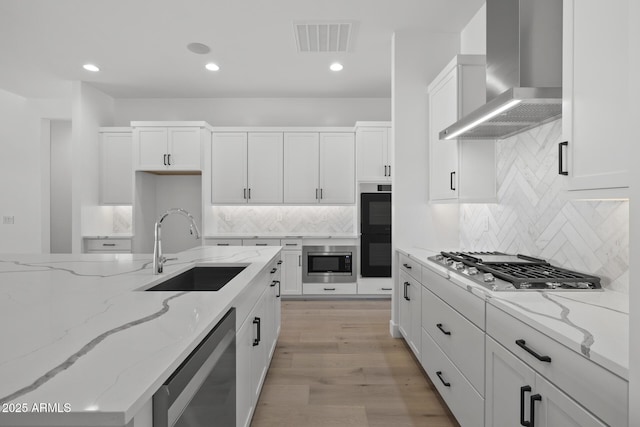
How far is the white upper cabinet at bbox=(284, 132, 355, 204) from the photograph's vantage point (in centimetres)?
504

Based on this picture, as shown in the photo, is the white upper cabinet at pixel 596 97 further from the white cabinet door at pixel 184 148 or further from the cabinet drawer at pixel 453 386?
the white cabinet door at pixel 184 148

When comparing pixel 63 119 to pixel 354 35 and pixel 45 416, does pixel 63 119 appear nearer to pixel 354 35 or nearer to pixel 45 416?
pixel 354 35

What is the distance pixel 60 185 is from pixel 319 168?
186 inches

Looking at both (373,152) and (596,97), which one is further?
(373,152)

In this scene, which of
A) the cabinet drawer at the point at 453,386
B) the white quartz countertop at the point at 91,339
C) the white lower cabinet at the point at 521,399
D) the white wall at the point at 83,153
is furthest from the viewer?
the white wall at the point at 83,153

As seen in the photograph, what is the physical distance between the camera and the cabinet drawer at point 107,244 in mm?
4880

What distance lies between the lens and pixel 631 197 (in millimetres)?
867

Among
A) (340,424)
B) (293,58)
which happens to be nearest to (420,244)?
(340,424)

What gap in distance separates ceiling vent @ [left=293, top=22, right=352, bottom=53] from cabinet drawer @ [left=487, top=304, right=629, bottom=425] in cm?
299

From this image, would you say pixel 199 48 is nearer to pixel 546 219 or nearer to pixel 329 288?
pixel 329 288

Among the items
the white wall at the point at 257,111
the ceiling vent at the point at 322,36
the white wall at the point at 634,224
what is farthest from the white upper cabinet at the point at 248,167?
the white wall at the point at 634,224

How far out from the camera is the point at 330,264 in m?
4.88

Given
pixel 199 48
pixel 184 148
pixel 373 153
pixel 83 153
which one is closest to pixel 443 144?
pixel 373 153

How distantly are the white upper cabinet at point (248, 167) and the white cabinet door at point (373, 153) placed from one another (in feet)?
3.79
